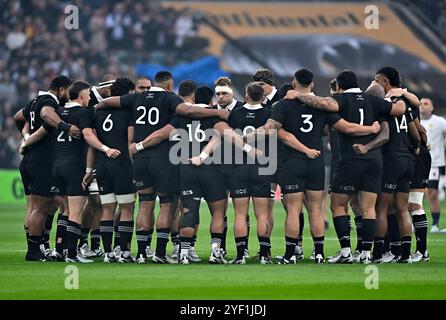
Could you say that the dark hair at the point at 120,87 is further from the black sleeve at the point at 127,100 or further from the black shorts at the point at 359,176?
the black shorts at the point at 359,176

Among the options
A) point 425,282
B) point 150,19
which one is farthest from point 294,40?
point 425,282

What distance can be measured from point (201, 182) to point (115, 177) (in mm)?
1223

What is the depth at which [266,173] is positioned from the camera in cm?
1712

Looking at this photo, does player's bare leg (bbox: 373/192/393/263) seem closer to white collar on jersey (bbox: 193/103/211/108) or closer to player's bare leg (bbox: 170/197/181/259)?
white collar on jersey (bbox: 193/103/211/108)

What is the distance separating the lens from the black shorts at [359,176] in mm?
16922

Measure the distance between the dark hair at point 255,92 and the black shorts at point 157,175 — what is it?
1478 mm

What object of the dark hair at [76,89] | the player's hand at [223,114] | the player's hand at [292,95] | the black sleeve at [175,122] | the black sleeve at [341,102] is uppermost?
the dark hair at [76,89]

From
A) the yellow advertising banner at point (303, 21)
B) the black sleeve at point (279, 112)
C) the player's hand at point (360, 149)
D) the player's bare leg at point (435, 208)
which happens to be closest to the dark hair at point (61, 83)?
the black sleeve at point (279, 112)

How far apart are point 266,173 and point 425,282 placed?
3.11 m

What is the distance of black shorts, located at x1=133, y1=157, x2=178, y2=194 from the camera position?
17.2m

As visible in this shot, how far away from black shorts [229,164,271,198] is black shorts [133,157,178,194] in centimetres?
84

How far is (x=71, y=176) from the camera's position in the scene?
17406 millimetres

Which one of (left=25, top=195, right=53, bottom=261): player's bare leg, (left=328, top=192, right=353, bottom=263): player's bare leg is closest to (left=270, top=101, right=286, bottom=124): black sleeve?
(left=328, top=192, right=353, bottom=263): player's bare leg
